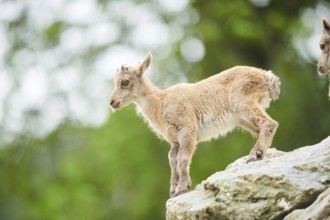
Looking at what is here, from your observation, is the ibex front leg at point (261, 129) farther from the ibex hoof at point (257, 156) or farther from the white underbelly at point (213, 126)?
the white underbelly at point (213, 126)

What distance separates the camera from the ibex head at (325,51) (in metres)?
14.6

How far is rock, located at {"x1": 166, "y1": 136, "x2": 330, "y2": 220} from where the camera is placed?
12367 mm

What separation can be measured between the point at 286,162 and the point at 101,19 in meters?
28.1

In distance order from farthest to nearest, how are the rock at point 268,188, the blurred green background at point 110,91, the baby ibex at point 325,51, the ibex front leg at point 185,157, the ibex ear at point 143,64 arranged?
the blurred green background at point 110,91 → the ibex ear at point 143,64 → the ibex front leg at point 185,157 → the baby ibex at point 325,51 → the rock at point 268,188

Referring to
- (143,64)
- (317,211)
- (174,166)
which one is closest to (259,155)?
(174,166)

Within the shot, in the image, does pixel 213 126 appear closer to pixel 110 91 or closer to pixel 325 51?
pixel 325 51

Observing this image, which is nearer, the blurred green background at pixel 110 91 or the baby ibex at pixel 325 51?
the baby ibex at pixel 325 51

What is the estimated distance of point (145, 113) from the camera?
16.6 meters

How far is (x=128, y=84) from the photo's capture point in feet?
Result: 54.3

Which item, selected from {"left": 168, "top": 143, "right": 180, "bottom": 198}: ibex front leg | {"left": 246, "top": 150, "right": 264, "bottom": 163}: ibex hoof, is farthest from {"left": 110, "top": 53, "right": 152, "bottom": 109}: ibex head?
{"left": 246, "top": 150, "right": 264, "bottom": 163}: ibex hoof

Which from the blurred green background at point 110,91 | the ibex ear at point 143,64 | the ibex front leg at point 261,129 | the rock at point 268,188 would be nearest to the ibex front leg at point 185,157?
the ibex front leg at point 261,129

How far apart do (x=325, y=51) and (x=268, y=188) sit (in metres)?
3.24

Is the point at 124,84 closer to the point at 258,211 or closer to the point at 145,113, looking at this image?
the point at 145,113

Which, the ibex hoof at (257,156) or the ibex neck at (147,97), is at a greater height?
the ibex neck at (147,97)
